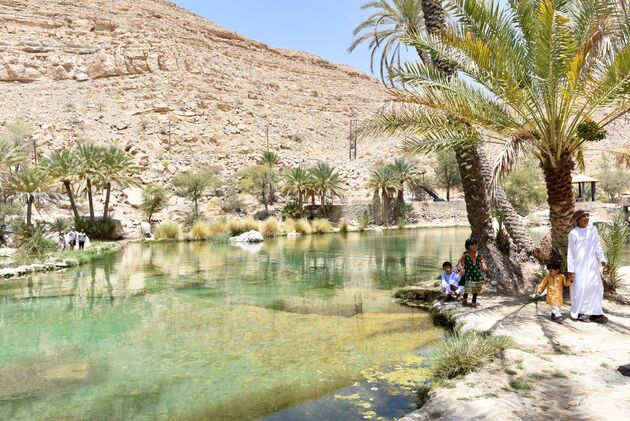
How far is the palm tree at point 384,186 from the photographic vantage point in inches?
1628

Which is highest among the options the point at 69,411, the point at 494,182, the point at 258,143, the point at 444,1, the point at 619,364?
the point at 258,143

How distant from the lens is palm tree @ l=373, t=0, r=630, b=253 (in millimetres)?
7676

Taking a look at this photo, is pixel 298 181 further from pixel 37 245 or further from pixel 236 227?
pixel 37 245

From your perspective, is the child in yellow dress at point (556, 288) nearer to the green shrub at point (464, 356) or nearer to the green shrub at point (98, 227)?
the green shrub at point (464, 356)

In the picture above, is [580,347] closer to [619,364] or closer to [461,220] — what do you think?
[619,364]

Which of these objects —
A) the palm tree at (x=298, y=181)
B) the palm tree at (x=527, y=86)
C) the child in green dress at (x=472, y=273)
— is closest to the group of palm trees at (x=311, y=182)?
the palm tree at (x=298, y=181)

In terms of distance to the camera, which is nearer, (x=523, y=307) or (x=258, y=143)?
(x=523, y=307)

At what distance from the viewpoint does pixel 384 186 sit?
4128 cm

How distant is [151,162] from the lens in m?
50.2

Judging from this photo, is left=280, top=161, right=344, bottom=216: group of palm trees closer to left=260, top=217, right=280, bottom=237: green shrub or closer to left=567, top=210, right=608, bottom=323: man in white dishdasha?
left=260, top=217, right=280, bottom=237: green shrub

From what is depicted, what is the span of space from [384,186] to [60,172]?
2484cm

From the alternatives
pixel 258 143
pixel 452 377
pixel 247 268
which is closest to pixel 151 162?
pixel 258 143

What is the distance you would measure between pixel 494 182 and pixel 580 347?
2782 millimetres

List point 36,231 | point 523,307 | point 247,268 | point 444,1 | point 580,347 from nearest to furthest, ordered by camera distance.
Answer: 1. point 580,347
2. point 523,307
3. point 444,1
4. point 247,268
5. point 36,231
